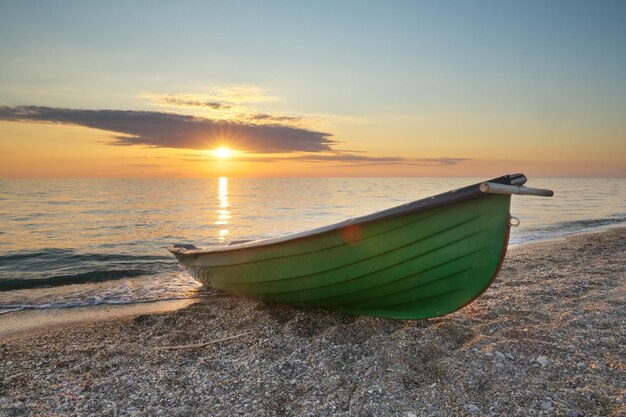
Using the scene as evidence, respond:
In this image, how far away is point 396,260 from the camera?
4.69 meters

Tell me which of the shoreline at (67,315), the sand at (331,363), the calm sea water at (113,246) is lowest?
the calm sea water at (113,246)

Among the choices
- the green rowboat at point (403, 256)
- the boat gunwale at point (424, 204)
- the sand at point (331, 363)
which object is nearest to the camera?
the sand at point (331, 363)

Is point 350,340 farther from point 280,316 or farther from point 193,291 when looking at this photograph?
point 193,291

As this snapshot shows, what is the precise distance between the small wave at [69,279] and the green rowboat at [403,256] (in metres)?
6.28

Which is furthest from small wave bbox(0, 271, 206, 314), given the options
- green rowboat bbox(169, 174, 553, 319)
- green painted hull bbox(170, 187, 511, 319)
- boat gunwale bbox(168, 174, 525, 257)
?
boat gunwale bbox(168, 174, 525, 257)

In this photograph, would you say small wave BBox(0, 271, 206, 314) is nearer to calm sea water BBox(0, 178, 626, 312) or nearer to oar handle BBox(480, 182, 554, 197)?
calm sea water BBox(0, 178, 626, 312)

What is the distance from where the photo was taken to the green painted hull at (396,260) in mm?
4273

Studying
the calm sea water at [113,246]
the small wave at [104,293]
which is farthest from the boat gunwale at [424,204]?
the calm sea water at [113,246]

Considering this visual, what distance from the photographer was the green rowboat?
13.8 feet

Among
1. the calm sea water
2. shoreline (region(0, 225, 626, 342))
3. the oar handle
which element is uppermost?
the oar handle

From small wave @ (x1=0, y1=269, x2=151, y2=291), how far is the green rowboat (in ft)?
20.6

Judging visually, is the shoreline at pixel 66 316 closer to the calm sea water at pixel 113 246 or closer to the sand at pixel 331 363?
the sand at pixel 331 363

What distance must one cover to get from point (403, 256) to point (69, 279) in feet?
30.9

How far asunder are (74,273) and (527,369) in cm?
1110
